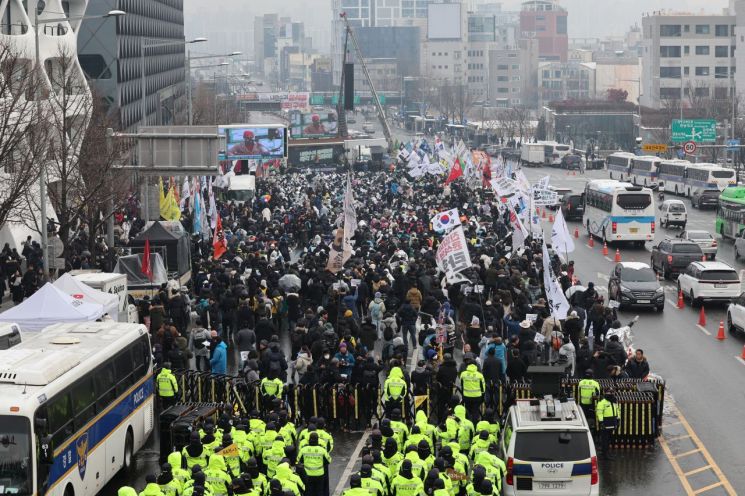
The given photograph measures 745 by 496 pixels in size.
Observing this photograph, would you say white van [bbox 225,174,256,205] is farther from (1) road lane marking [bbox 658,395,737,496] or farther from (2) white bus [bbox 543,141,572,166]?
(1) road lane marking [bbox 658,395,737,496]

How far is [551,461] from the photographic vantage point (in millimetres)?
17594

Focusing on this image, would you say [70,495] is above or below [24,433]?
below

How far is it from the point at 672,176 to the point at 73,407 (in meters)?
65.4

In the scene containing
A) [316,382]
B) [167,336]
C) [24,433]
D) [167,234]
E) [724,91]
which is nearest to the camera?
[24,433]

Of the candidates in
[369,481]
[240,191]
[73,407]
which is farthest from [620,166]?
[369,481]

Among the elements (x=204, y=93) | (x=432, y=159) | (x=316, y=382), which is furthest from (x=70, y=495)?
(x=204, y=93)

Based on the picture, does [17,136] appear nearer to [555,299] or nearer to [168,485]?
[555,299]

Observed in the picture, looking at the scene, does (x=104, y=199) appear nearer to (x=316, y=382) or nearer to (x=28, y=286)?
(x=28, y=286)

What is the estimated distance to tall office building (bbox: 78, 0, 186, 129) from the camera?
87688 millimetres

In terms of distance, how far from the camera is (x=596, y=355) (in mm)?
24844

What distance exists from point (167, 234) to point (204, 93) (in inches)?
3530

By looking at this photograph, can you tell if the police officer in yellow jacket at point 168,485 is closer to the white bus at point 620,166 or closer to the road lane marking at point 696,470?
the road lane marking at point 696,470

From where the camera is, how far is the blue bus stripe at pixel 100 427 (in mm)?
17719

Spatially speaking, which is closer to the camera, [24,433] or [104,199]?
[24,433]
